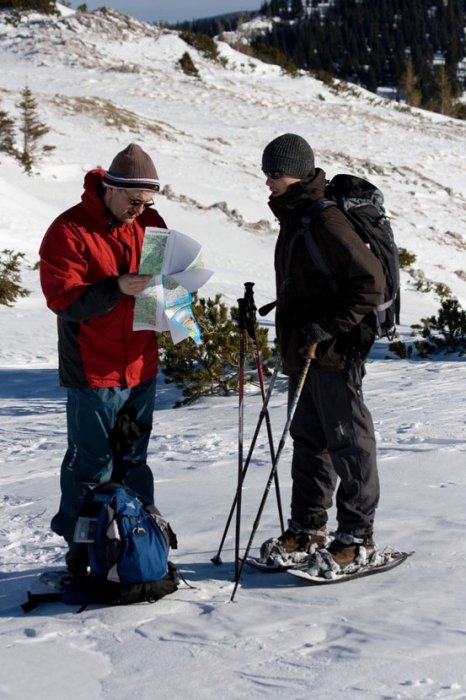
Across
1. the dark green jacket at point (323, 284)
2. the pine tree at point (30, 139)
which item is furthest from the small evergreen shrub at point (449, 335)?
the pine tree at point (30, 139)

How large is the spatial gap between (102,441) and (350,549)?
43.3 inches

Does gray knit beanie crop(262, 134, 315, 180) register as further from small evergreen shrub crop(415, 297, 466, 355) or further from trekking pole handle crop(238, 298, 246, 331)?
small evergreen shrub crop(415, 297, 466, 355)

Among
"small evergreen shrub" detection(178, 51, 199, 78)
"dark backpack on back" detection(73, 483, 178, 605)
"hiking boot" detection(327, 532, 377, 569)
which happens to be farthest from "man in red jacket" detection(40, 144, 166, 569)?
"small evergreen shrub" detection(178, 51, 199, 78)

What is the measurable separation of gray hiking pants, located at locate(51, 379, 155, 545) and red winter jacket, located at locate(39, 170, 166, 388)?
0.24ft

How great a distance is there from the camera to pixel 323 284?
3572 millimetres

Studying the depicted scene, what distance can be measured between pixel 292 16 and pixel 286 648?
12628 cm

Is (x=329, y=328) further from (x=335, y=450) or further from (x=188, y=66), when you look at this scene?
(x=188, y=66)

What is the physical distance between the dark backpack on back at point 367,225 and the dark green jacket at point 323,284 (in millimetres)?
36

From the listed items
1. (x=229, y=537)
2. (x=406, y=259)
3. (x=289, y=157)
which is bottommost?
(x=229, y=537)

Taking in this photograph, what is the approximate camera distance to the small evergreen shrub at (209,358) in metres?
8.27

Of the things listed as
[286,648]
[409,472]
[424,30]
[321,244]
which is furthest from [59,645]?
[424,30]

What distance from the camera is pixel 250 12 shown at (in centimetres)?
13250

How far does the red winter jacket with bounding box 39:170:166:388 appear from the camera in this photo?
11.7ft

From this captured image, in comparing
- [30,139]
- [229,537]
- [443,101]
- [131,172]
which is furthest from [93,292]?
[443,101]
